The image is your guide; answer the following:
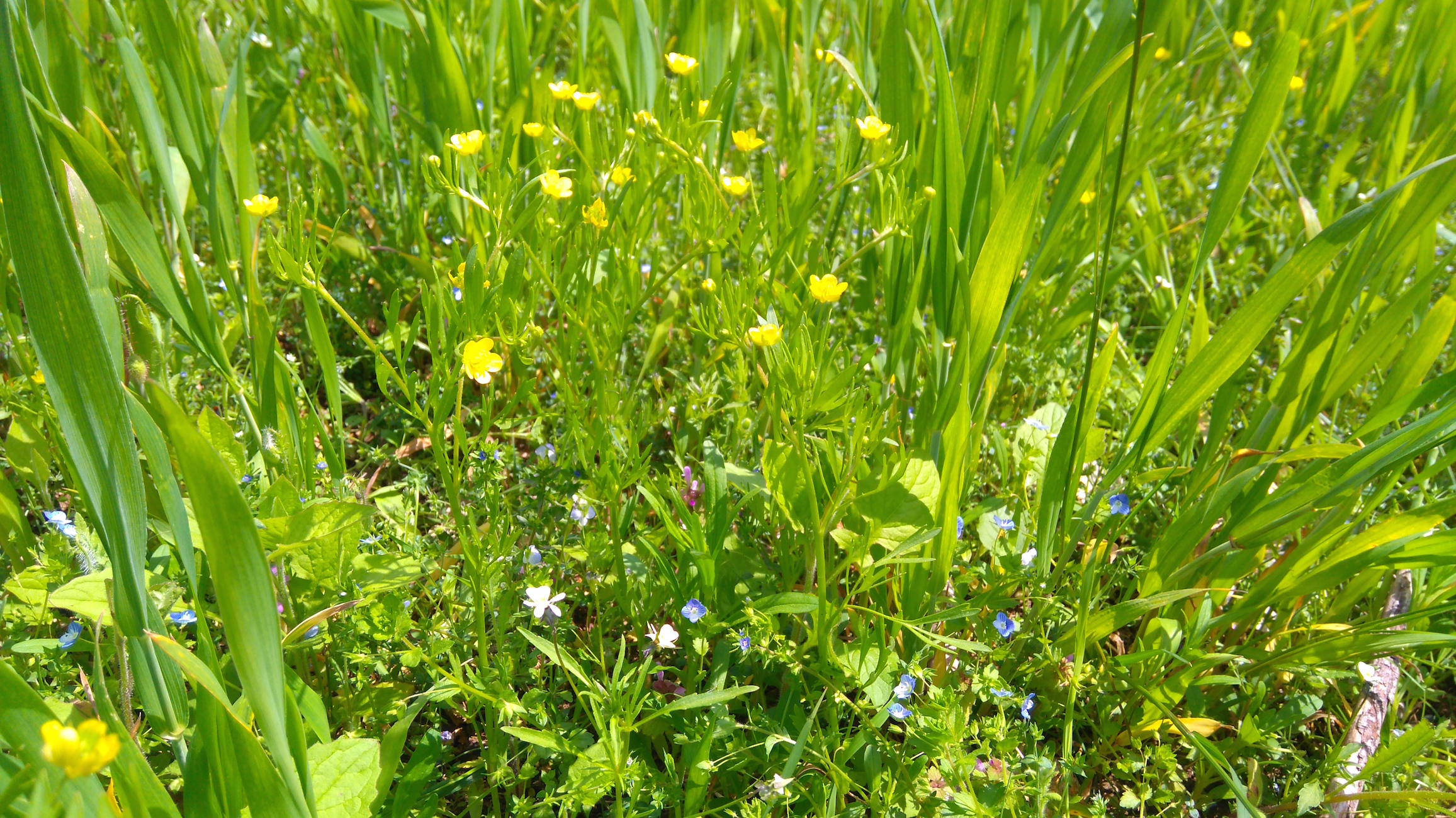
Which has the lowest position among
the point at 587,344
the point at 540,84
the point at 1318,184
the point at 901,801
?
the point at 901,801

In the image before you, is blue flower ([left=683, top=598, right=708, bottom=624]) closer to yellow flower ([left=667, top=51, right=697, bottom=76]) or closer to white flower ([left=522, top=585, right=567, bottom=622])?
white flower ([left=522, top=585, right=567, bottom=622])

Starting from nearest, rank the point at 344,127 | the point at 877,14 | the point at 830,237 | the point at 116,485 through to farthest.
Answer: the point at 116,485 → the point at 830,237 → the point at 877,14 → the point at 344,127

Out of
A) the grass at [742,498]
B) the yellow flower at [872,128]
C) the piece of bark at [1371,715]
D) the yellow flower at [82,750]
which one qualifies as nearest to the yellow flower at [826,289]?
the grass at [742,498]

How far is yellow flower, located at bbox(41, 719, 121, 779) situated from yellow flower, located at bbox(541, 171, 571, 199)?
3.07 ft

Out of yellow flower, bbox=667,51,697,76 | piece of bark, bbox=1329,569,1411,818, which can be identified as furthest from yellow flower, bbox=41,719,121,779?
piece of bark, bbox=1329,569,1411,818

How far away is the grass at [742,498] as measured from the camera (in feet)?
3.92

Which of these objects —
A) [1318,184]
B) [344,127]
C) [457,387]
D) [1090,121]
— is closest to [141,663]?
[457,387]

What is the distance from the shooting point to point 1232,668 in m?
1.50

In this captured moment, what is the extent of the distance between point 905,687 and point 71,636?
1.16 m

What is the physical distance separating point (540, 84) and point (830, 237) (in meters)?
0.79

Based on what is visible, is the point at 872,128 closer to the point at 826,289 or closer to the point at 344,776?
the point at 826,289

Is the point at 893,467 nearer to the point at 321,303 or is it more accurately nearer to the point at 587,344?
the point at 587,344

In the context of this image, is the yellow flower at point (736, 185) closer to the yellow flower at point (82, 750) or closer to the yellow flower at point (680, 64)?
the yellow flower at point (680, 64)

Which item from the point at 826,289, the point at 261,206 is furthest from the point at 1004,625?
the point at 261,206
